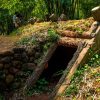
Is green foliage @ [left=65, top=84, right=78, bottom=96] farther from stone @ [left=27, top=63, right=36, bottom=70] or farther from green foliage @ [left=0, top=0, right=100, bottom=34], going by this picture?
green foliage @ [left=0, top=0, right=100, bottom=34]

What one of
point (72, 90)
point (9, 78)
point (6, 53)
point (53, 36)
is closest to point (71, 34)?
point (53, 36)

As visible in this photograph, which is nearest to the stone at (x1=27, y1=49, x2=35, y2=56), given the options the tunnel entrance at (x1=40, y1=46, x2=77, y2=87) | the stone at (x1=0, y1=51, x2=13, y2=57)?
the stone at (x1=0, y1=51, x2=13, y2=57)

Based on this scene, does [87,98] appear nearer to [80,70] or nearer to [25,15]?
[80,70]

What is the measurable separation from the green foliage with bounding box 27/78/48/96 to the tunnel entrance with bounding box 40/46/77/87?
0.68 m

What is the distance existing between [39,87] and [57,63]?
1958 millimetres

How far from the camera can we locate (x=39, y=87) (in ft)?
29.3

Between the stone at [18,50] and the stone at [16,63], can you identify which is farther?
the stone at [18,50]

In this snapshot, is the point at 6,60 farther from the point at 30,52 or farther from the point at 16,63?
the point at 30,52

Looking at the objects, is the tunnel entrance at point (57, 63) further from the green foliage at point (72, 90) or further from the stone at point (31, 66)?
the green foliage at point (72, 90)

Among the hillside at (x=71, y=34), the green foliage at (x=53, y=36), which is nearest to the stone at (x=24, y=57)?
the hillside at (x=71, y=34)

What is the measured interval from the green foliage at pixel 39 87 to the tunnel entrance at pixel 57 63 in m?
0.68

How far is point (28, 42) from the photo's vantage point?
32.3 feet

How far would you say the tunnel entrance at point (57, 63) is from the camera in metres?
10.2

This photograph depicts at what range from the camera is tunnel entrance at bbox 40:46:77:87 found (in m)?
10.2
